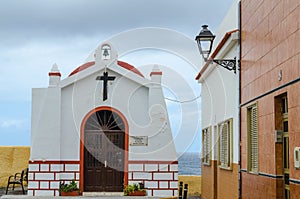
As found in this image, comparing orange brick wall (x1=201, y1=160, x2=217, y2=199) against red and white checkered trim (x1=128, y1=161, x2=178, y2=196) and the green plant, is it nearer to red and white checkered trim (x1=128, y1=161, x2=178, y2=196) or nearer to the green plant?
red and white checkered trim (x1=128, y1=161, x2=178, y2=196)

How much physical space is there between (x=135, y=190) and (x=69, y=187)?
2.22 m

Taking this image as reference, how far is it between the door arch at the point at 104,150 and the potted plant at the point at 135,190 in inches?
15.4

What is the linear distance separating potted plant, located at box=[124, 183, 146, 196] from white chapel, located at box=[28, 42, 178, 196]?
0.52 feet

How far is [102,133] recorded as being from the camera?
2006 centimetres

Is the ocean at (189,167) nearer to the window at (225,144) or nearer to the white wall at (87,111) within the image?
the white wall at (87,111)

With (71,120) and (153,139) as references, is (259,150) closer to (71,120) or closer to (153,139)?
(153,139)

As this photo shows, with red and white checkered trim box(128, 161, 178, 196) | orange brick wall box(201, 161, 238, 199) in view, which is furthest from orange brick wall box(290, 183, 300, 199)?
red and white checkered trim box(128, 161, 178, 196)

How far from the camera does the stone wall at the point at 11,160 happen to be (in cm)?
2425

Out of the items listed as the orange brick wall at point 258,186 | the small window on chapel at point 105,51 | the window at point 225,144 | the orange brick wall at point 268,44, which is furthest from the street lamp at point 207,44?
the small window on chapel at point 105,51

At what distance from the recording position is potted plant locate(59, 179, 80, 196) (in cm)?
1944

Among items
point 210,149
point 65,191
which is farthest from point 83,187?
point 210,149

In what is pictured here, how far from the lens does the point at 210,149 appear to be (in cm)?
1664

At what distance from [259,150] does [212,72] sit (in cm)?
679

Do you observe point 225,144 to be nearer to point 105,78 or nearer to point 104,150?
point 105,78
